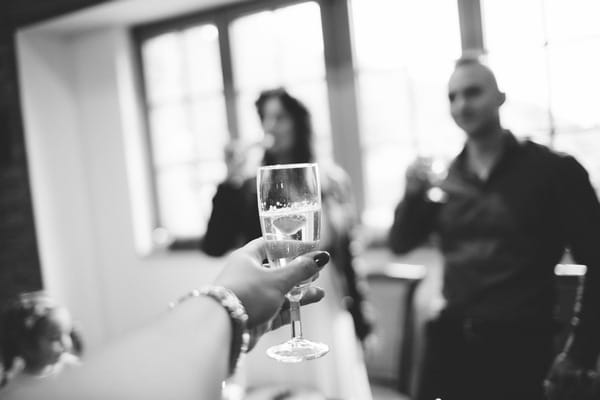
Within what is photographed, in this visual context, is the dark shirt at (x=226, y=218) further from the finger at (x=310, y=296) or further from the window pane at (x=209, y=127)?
the window pane at (x=209, y=127)

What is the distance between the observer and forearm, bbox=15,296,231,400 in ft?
1.24

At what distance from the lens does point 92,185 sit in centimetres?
379

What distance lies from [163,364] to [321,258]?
19 centimetres

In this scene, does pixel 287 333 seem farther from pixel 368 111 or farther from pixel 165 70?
pixel 165 70

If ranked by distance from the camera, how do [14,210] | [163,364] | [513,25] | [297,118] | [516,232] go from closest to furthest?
[163,364]
[516,232]
[297,118]
[513,25]
[14,210]

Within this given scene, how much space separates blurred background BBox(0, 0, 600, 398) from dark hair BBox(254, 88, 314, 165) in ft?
3.36

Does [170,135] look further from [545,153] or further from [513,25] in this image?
[545,153]

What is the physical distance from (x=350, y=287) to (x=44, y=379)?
1.49 m

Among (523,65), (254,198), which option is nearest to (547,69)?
(523,65)

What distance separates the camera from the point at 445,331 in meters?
1.07

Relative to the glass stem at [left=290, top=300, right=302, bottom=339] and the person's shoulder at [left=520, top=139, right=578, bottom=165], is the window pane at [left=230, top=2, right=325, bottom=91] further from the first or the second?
the glass stem at [left=290, top=300, right=302, bottom=339]

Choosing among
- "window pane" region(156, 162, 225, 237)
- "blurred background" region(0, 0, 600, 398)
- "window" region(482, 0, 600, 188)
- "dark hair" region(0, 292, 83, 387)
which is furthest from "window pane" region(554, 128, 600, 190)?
"window pane" region(156, 162, 225, 237)

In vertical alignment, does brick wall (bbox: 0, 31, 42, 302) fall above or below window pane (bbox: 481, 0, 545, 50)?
below

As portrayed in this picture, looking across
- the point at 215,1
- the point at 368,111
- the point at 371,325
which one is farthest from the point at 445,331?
the point at 215,1
